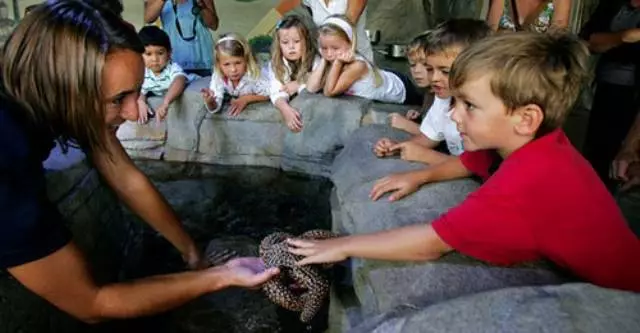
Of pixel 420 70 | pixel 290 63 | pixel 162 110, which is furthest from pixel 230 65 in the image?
pixel 420 70

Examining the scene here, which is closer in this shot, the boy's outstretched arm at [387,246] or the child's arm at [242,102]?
the boy's outstretched arm at [387,246]

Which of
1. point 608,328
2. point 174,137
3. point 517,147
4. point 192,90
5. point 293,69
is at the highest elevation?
point 517,147

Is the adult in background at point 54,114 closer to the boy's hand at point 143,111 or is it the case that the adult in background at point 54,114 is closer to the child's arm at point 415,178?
the child's arm at point 415,178

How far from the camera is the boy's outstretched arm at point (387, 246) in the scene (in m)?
1.52

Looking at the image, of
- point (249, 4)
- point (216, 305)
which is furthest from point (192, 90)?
point (249, 4)

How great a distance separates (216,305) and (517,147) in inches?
57.2

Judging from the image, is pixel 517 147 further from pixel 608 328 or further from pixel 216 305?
pixel 216 305

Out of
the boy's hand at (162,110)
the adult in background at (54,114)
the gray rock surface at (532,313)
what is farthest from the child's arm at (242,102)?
the gray rock surface at (532,313)

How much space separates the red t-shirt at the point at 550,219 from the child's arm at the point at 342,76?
242 cm

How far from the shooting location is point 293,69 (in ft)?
13.4

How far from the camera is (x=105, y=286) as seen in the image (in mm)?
1639

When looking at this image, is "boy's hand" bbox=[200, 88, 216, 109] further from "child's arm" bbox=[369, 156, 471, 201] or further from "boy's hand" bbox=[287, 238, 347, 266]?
"boy's hand" bbox=[287, 238, 347, 266]

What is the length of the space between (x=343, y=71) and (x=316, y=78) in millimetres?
205

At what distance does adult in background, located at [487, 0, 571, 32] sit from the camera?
2902 mm
